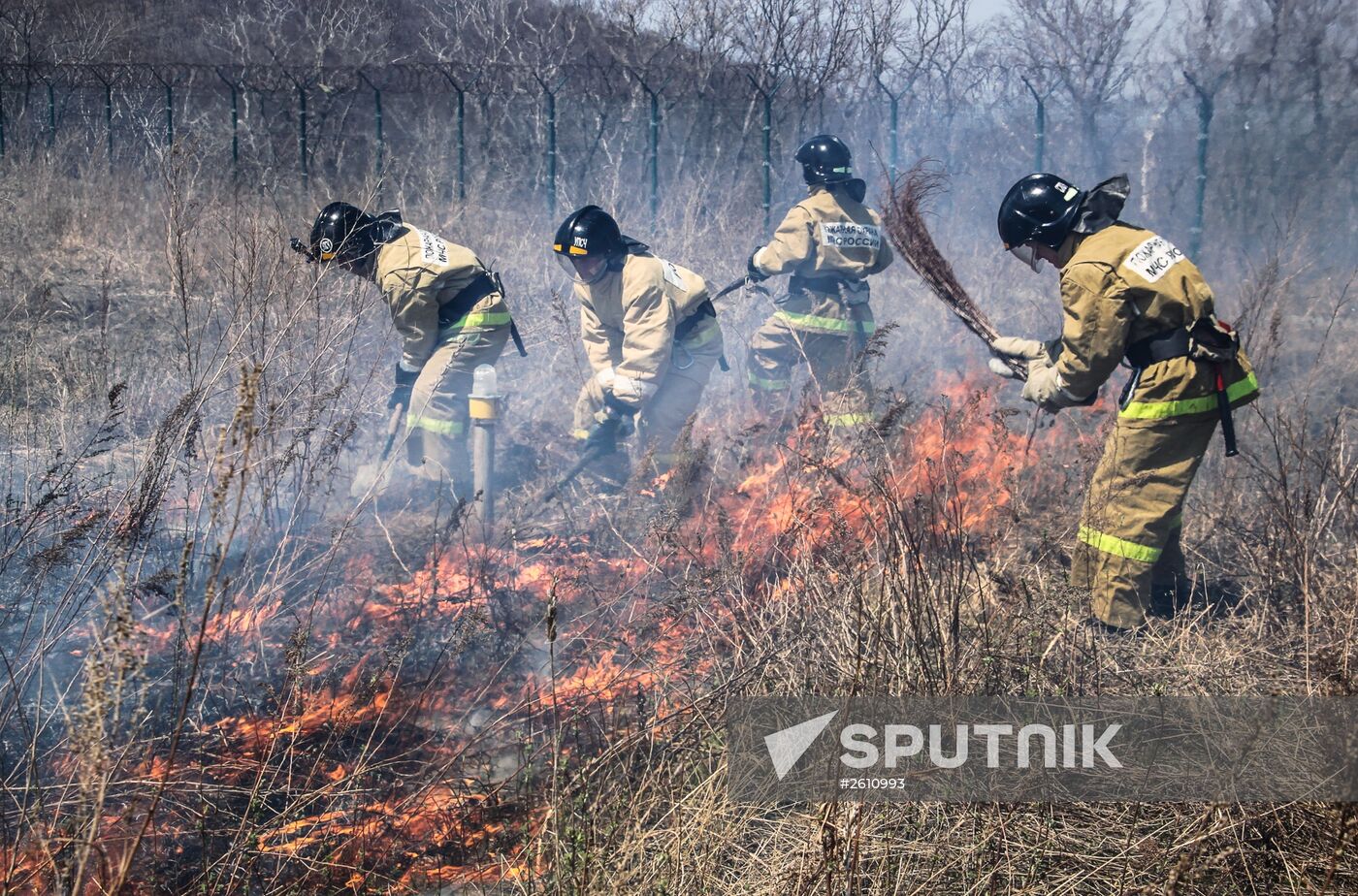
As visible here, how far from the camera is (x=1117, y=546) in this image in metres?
3.72

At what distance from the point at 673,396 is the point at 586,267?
1.03 metres

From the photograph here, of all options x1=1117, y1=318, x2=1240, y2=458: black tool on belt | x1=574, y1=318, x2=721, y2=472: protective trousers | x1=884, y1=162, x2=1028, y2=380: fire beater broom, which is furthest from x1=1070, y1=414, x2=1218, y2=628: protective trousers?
x1=574, y1=318, x2=721, y2=472: protective trousers

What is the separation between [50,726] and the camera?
3307 millimetres

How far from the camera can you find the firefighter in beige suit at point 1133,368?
3.56m

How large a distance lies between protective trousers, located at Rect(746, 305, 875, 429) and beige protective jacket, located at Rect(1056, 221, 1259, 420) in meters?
2.34

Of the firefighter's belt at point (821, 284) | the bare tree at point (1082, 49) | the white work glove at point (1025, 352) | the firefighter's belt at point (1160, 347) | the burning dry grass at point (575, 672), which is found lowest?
the burning dry grass at point (575, 672)

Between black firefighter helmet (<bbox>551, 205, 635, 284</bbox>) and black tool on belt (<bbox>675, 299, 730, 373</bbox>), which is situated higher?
black firefighter helmet (<bbox>551, 205, 635, 284</bbox>)

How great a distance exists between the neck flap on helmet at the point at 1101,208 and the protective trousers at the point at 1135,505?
0.79 metres

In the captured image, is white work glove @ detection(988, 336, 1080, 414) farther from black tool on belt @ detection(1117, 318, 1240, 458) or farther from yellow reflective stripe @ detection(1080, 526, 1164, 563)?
yellow reflective stripe @ detection(1080, 526, 1164, 563)

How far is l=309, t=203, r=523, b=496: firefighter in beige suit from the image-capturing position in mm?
5434

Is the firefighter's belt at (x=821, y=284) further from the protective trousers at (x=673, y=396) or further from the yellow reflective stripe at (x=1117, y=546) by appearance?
the yellow reflective stripe at (x=1117, y=546)

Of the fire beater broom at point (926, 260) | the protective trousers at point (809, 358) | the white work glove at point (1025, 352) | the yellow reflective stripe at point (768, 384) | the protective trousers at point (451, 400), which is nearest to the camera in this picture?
the white work glove at point (1025, 352)

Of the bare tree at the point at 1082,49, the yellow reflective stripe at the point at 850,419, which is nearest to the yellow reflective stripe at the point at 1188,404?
the yellow reflective stripe at the point at 850,419

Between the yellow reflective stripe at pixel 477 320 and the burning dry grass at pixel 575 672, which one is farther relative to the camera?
the yellow reflective stripe at pixel 477 320
